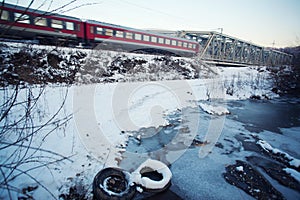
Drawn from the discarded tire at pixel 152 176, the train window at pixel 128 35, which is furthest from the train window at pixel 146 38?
the discarded tire at pixel 152 176

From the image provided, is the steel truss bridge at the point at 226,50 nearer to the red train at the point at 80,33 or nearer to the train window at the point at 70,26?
the red train at the point at 80,33

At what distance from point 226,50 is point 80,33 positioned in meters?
30.4

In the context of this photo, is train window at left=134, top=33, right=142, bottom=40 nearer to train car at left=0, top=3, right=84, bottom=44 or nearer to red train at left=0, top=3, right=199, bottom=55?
red train at left=0, top=3, right=199, bottom=55

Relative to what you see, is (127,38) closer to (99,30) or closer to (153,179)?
(99,30)

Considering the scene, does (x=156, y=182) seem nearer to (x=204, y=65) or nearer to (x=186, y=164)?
(x=186, y=164)

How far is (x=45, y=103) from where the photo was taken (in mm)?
5434

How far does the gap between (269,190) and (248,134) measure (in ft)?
9.33

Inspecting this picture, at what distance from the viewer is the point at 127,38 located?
13.1m

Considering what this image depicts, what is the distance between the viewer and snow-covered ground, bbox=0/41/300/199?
2.75 m

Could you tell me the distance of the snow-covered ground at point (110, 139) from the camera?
2752 millimetres

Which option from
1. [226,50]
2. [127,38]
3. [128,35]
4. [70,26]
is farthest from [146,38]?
[226,50]

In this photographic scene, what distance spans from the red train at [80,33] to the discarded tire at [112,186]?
627cm

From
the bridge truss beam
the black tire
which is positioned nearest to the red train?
the black tire

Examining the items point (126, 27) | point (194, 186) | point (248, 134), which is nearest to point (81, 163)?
point (194, 186)
